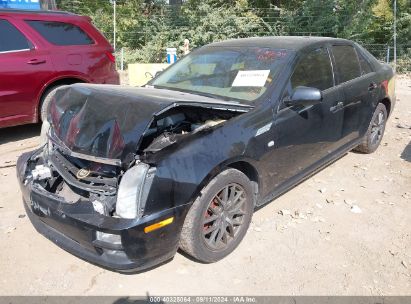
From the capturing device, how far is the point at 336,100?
14.0 feet

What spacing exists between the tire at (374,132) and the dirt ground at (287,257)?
802 mm

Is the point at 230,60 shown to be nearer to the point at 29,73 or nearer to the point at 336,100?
the point at 336,100

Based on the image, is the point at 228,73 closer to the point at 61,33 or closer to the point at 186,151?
the point at 186,151

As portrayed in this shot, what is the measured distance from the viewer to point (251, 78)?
3770mm

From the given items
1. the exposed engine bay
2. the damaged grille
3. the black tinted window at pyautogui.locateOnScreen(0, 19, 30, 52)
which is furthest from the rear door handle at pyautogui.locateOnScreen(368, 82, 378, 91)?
the black tinted window at pyautogui.locateOnScreen(0, 19, 30, 52)

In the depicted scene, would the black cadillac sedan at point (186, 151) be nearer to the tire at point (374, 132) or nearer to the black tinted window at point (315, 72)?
the black tinted window at point (315, 72)

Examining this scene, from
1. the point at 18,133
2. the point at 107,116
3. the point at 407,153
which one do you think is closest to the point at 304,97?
the point at 107,116

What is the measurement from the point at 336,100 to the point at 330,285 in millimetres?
2011

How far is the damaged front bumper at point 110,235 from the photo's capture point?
2600 mm

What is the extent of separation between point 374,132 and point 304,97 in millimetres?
2378

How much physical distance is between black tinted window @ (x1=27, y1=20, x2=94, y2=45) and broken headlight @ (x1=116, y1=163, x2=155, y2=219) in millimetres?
4394

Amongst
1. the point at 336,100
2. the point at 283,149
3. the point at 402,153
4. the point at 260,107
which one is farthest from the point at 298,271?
the point at 402,153

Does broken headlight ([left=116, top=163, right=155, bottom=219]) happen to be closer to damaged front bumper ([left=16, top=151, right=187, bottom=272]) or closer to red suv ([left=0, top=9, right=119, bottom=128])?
damaged front bumper ([left=16, top=151, right=187, bottom=272])

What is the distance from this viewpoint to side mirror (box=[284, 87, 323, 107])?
11.6 feet
